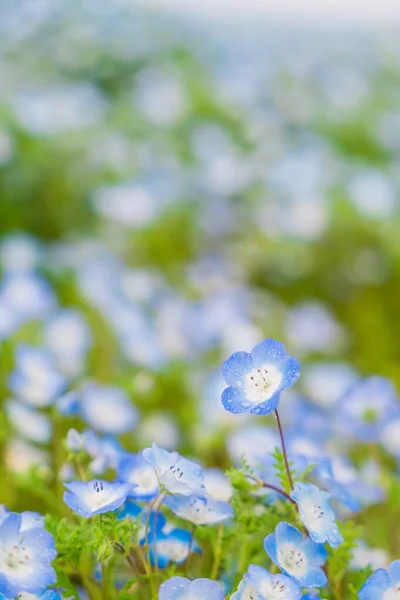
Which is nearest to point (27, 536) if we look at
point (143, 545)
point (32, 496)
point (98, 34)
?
point (143, 545)

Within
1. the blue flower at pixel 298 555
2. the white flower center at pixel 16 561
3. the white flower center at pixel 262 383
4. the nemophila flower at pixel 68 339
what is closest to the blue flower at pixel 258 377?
the white flower center at pixel 262 383

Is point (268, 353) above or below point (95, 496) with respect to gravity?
above

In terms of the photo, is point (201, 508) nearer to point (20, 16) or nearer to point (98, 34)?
point (20, 16)

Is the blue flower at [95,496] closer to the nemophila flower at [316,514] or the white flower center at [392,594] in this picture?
the nemophila flower at [316,514]

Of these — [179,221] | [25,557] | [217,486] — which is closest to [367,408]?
[217,486]

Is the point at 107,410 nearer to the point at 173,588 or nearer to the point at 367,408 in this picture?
the point at 367,408

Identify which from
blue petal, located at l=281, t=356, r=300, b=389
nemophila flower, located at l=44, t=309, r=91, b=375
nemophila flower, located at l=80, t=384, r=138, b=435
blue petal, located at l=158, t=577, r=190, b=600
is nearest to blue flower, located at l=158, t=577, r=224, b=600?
blue petal, located at l=158, t=577, r=190, b=600
